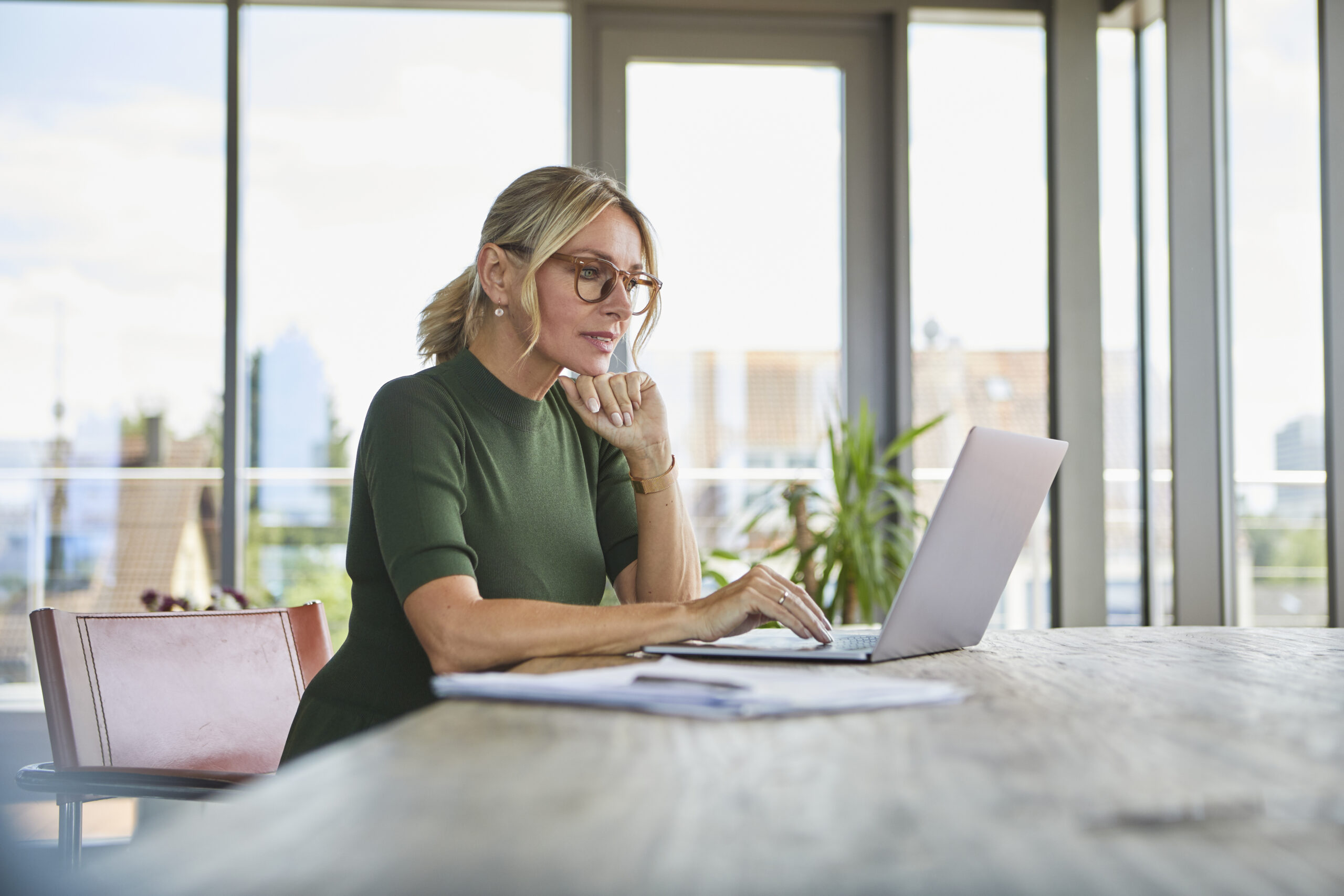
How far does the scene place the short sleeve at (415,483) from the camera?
114cm

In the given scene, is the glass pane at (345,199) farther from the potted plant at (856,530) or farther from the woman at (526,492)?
the woman at (526,492)

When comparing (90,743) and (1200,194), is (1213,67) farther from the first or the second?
(90,743)

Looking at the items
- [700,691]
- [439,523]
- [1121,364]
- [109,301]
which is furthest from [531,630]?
[109,301]

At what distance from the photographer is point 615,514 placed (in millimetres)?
1721

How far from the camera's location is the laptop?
989mm

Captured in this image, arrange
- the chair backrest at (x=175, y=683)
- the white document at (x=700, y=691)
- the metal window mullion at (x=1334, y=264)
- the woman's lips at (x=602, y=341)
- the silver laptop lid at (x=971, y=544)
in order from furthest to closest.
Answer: the metal window mullion at (x=1334, y=264)
the woman's lips at (x=602, y=341)
the chair backrest at (x=175, y=683)
the silver laptop lid at (x=971, y=544)
the white document at (x=700, y=691)

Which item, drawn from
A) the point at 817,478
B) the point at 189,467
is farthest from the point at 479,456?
the point at 189,467

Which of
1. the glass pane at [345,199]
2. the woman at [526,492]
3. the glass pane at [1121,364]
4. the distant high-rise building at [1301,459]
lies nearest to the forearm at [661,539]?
the woman at [526,492]

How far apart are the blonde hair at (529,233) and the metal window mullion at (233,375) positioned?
1960 millimetres

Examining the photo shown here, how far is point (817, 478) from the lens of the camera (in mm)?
3459

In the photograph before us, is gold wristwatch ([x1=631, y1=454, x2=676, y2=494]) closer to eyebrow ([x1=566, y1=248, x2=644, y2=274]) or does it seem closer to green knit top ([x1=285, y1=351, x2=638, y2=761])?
green knit top ([x1=285, y1=351, x2=638, y2=761])

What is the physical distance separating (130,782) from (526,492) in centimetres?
59

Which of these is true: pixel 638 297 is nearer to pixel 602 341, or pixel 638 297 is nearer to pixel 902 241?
pixel 602 341

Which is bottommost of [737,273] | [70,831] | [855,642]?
[70,831]
